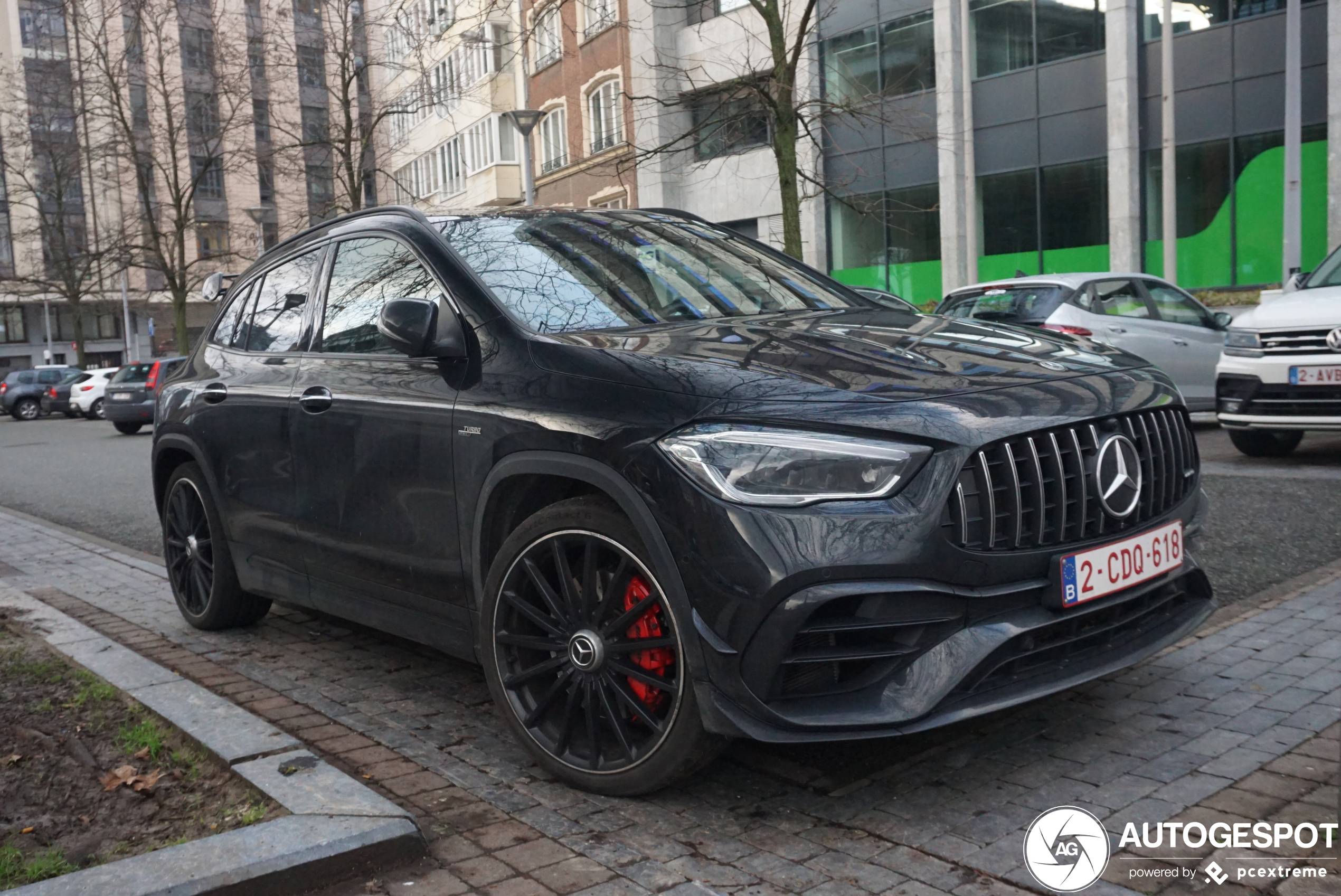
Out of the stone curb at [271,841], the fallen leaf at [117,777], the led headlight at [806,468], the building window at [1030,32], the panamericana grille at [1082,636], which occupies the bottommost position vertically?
the fallen leaf at [117,777]

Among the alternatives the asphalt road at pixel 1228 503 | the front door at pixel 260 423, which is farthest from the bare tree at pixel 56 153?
the front door at pixel 260 423

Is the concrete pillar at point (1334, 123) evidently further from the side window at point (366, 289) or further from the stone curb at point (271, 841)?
the stone curb at point (271, 841)

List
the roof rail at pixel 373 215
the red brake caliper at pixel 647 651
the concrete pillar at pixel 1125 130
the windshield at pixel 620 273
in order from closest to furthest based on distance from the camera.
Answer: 1. the red brake caliper at pixel 647 651
2. the windshield at pixel 620 273
3. the roof rail at pixel 373 215
4. the concrete pillar at pixel 1125 130

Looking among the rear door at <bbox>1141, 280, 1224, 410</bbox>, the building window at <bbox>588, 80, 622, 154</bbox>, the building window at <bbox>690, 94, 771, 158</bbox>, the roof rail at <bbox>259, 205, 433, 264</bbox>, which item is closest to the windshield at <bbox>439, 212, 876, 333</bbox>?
the roof rail at <bbox>259, 205, 433, 264</bbox>

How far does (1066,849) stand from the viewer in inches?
120

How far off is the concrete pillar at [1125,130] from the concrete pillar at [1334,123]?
11.3 feet

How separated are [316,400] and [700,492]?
2053mm

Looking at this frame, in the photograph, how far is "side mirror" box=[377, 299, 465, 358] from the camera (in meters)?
3.92

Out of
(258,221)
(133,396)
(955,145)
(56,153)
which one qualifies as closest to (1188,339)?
(955,145)

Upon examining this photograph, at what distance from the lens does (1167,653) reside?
4.59 meters

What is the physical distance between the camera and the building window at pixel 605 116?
34031 millimetres

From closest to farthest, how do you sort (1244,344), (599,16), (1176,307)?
1. (1244,344)
2. (1176,307)
3. (599,16)

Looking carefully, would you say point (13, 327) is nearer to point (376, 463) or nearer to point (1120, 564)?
point (376, 463)

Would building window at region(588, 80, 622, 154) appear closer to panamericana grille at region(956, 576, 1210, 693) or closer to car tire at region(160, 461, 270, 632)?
car tire at region(160, 461, 270, 632)
